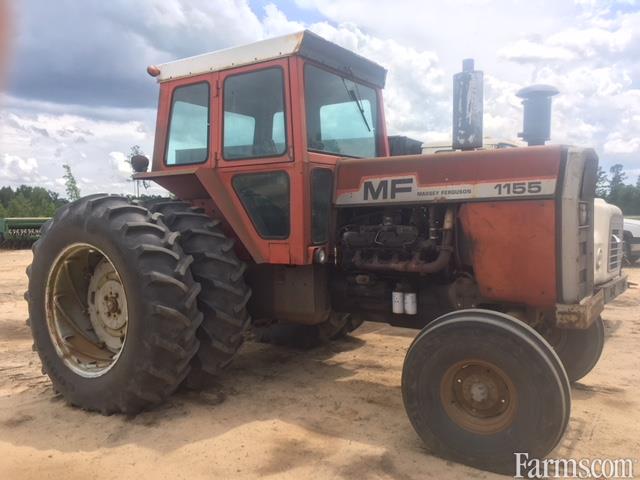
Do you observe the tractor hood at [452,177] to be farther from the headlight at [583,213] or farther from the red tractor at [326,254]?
the headlight at [583,213]

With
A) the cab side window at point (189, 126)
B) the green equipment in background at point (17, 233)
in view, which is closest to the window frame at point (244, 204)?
the cab side window at point (189, 126)

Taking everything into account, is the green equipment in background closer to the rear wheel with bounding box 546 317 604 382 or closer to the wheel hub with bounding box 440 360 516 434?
the rear wheel with bounding box 546 317 604 382

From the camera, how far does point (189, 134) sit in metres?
4.80

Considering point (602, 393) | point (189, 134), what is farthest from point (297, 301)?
point (602, 393)

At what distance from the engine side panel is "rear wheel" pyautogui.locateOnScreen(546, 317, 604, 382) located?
1.06 m

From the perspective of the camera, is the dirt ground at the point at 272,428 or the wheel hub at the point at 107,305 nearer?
the dirt ground at the point at 272,428

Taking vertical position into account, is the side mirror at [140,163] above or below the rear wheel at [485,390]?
above

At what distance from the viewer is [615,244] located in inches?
181

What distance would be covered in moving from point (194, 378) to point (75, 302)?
133 centimetres

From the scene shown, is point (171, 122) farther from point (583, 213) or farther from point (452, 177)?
point (583, 213)

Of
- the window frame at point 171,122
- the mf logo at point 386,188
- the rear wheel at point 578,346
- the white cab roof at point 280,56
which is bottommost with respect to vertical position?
the rear wheel at point 578,346

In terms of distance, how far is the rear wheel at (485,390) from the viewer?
10.0 feet

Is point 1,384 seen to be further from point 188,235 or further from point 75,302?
point 188,235

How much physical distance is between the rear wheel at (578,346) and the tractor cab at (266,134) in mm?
2061
